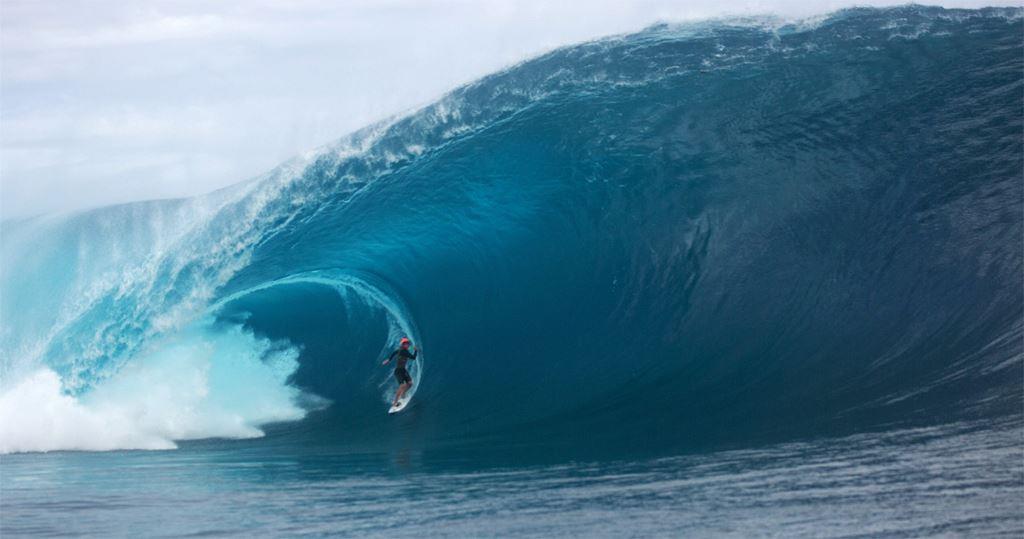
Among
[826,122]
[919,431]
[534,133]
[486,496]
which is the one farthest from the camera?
[534,133]

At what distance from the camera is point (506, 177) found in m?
15.2

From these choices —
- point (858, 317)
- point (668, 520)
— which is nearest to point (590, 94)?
point (858, 317)

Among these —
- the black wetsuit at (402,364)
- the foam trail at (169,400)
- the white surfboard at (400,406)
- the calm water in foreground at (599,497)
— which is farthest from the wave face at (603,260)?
the calm water in foreground at (599,497)

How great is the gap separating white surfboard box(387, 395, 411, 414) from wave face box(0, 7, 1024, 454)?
201 mm

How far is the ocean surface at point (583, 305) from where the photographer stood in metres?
9.03

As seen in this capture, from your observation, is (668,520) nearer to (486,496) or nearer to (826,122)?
(486,496)

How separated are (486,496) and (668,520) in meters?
1.63

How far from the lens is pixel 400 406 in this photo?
13.2 meters

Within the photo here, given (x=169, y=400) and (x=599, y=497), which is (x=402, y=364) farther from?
(x=599, y=497)

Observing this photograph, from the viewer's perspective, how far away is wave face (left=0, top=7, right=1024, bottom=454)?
11.9 metres

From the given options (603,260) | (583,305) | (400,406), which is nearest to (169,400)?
(400,406)

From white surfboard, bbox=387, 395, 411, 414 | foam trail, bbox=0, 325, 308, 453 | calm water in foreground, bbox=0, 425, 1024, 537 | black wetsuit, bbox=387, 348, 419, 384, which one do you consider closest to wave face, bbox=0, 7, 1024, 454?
foam trail, bbox=0, 325, 308, 453

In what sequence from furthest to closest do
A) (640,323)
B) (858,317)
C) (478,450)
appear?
1. (640,323)
2. (858,317)
3. (478,450)

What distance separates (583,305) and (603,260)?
69cm
